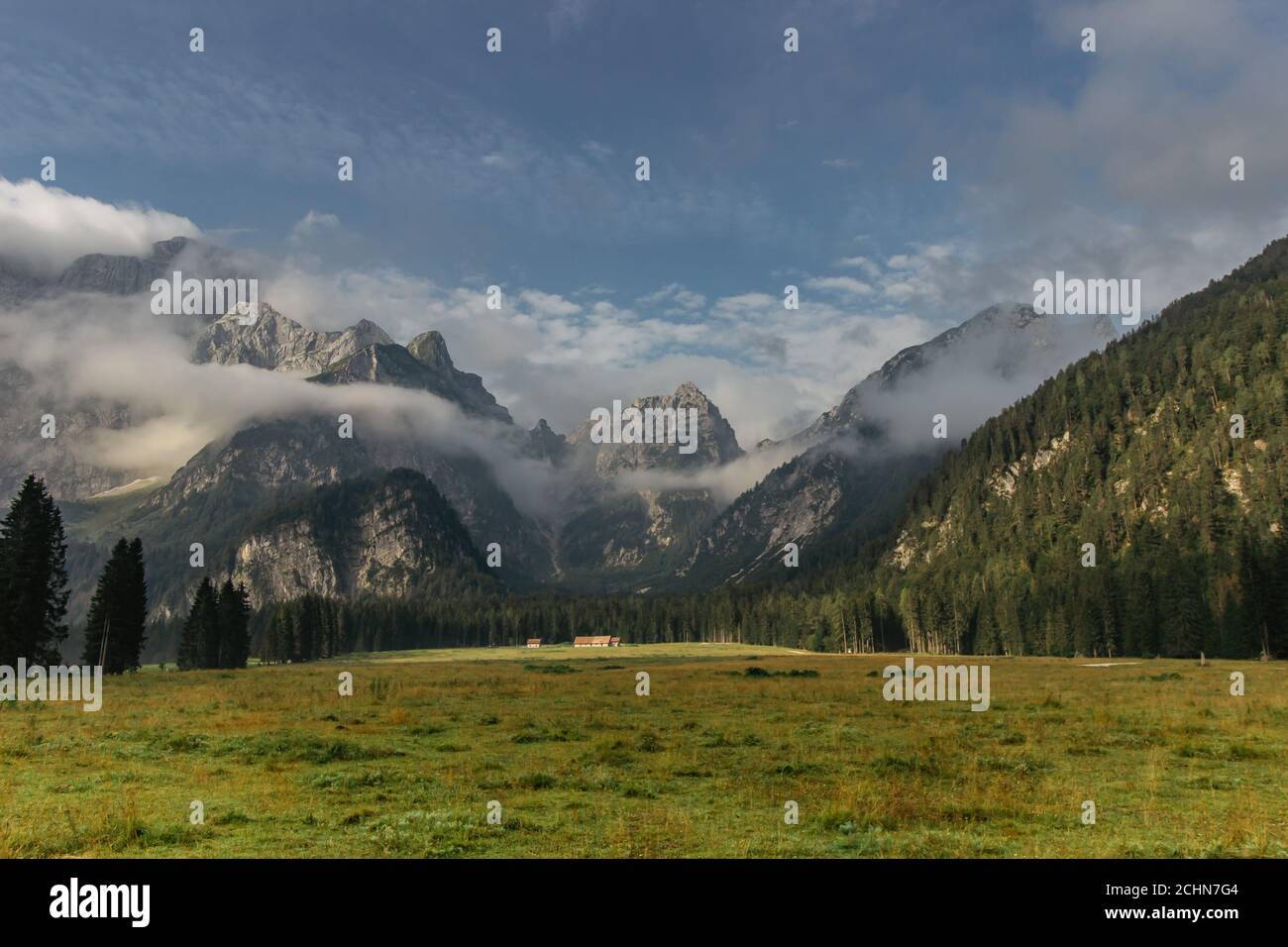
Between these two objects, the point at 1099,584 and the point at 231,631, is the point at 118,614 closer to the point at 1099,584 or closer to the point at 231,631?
the point at 231,631

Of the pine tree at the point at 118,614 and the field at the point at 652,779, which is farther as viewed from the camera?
the pine tree at the point at 118,614

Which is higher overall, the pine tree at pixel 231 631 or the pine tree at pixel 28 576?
the pine tree at pixel 28 576

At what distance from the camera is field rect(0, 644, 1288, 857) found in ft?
47.5

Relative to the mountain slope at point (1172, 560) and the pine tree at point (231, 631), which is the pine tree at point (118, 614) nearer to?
the pine tree at point (231, 631)

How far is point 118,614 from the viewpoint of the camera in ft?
280

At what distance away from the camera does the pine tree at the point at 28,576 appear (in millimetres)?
66750

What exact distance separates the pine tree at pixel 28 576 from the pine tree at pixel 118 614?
425 inches

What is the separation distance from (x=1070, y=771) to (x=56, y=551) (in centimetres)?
9304

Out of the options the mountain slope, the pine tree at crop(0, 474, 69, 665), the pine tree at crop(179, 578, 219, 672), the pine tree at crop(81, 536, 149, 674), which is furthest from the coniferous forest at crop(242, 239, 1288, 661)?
the pine tree at crop(0, 474, 69, 665)

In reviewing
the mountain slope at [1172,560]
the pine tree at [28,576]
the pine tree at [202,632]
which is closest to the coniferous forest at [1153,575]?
the mountain slope at [1172,560]

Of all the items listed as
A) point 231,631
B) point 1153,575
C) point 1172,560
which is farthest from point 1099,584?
point 231,631

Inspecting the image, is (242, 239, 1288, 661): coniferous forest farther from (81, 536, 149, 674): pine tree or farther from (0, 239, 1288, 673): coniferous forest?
(81, 536, 149, 674): pine tree

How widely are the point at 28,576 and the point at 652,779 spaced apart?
243 feet
